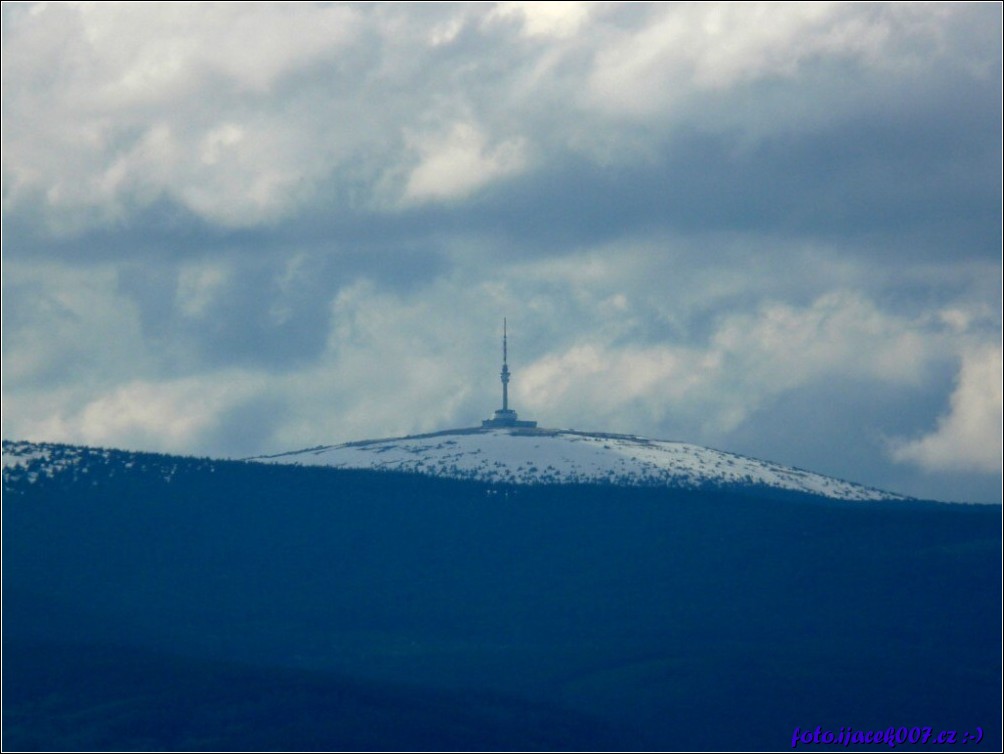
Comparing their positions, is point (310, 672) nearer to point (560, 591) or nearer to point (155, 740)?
point (155, 740)

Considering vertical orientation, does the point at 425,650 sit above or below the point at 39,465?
below

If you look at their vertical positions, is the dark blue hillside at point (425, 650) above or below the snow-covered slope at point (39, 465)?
below

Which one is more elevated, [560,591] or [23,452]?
[23,452]

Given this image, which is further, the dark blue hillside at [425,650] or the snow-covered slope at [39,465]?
the snow-covered slope at [39,465]

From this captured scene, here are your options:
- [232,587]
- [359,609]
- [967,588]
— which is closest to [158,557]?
[232,587]

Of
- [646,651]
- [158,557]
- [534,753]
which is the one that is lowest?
[534,753]

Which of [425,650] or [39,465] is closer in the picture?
[425,650]

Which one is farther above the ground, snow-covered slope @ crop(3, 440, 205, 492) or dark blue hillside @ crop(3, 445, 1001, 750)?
snow-covered slope @ crop(3, 440, 205, 492)

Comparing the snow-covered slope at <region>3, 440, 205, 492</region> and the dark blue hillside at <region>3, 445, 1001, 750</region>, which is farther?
the snow-covered slope at <region>3, 440, 205, 492</region>
